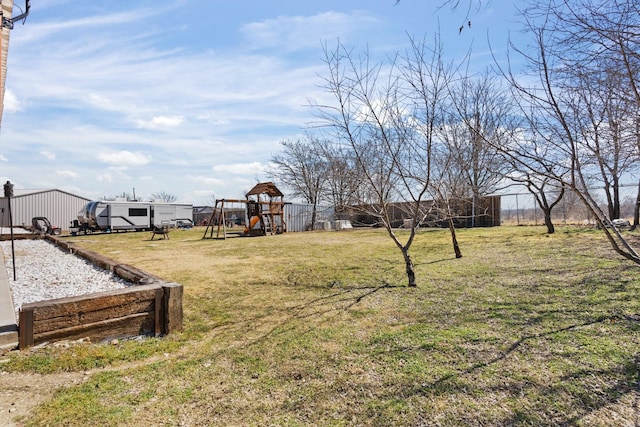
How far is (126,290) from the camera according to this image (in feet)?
11.1

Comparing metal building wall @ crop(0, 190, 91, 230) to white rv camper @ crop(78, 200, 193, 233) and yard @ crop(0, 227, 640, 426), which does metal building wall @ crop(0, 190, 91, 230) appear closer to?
white rv camper @ crop(78, 200, 193, 233)

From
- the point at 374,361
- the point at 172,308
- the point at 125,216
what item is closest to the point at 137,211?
the point at 125,216

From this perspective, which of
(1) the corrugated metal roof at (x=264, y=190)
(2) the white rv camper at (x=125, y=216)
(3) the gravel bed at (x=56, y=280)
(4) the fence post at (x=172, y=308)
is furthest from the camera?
(2) the white rv camper at (x=125, y=216)

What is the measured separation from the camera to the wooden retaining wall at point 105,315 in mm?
2924

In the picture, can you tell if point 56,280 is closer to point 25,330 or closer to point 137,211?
point 25,330

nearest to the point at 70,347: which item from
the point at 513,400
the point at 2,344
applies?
the point at 2,344

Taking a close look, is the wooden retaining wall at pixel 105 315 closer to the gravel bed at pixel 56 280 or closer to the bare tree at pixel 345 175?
the gravel bed at pixel 56 280

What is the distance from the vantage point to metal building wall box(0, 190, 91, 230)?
26.7 m

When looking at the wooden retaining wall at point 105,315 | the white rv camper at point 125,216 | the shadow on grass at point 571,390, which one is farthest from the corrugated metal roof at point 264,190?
the shadow on grass at point 571,390

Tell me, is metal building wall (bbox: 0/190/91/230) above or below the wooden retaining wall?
above

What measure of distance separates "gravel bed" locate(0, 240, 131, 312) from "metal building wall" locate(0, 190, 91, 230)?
81.4 ft

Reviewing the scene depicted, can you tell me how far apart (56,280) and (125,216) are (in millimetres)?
18653

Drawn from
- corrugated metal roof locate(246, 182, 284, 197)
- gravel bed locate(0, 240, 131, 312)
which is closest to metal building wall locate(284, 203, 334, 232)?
corrugated metal roof locate(246, 182, 284, 197)

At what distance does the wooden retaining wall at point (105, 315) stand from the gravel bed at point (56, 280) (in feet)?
4.33
